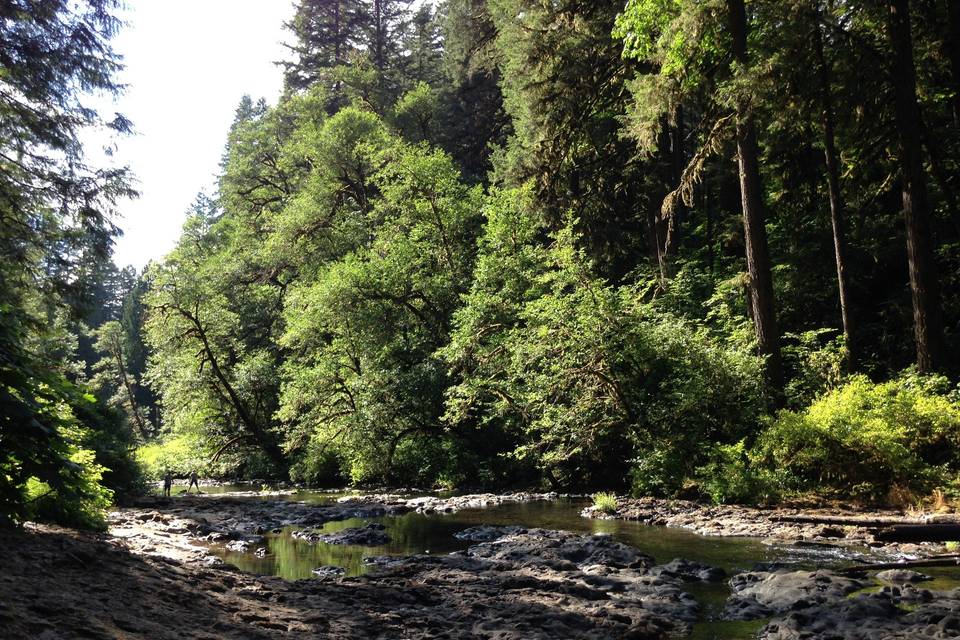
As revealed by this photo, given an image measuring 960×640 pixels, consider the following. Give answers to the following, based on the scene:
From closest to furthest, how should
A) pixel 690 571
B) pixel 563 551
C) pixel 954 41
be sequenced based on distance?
pixel 690 571
pixel 563 551
pixel 954 41

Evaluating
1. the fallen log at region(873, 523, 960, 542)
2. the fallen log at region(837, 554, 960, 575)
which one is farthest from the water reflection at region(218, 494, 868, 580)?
the fallen log at region(873, 523, 960, 542)

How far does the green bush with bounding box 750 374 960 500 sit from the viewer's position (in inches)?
481

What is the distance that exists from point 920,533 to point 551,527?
21.2 ft

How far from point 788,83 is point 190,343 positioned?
26.5 meters

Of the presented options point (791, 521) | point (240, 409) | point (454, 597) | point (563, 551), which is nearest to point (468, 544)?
point (563, 551)

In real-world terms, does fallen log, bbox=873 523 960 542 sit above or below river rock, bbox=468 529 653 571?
above

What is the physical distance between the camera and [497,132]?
3750 cm

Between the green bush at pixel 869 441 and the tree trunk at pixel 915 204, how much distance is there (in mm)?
1039

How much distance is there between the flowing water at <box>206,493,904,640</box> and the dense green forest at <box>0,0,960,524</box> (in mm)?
2570

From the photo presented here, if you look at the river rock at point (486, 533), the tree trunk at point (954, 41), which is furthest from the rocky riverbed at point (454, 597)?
the tree trunk at point (954, 41)

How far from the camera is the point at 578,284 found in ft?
64.6

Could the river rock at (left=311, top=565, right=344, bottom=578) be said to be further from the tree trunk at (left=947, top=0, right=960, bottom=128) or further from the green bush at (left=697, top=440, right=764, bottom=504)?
the tree trunk at (left=947, top=0, right=960, bottom=128)

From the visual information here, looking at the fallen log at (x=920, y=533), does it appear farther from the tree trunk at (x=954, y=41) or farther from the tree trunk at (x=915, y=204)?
the tree trunk at (x=954, y=41)

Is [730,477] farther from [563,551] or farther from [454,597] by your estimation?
[454,597]
